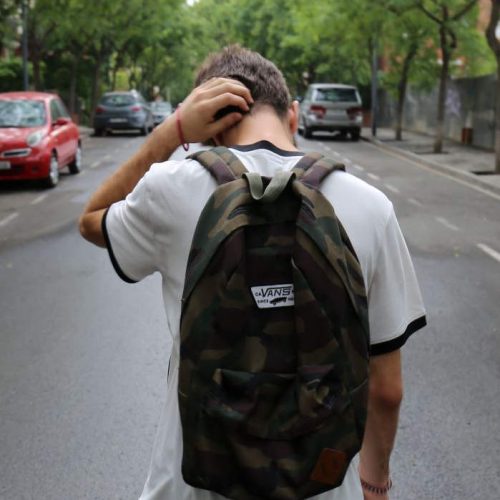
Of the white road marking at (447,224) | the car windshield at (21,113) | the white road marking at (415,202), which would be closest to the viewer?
the white road marking at (447,224)

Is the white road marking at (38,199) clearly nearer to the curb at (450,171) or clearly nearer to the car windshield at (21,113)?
the car windshield at (21,113)

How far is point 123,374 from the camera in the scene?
4.69 m

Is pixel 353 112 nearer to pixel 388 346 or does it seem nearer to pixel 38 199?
pixel 38 199

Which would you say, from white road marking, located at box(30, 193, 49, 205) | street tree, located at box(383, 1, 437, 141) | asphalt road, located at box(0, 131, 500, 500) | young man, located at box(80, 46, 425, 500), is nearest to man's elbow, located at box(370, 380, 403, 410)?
young man, located at box(80, 46, 425, 500)

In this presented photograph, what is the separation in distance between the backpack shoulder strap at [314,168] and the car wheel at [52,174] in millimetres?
12712

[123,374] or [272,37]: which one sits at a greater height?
[272,37]

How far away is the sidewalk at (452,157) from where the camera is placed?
49.9 feet

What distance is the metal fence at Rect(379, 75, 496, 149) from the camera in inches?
910

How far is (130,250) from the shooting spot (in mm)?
1577

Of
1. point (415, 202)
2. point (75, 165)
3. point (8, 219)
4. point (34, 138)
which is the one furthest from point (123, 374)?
point (75, 165)

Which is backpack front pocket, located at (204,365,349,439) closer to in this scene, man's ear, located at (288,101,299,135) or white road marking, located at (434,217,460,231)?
man's ear, located at (288,101,299,135)

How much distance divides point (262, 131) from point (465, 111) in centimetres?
2513

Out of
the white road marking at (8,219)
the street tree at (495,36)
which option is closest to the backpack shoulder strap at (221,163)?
the white road marking at (8,219)

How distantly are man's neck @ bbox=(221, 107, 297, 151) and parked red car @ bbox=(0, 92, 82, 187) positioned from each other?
12215 millimetres
